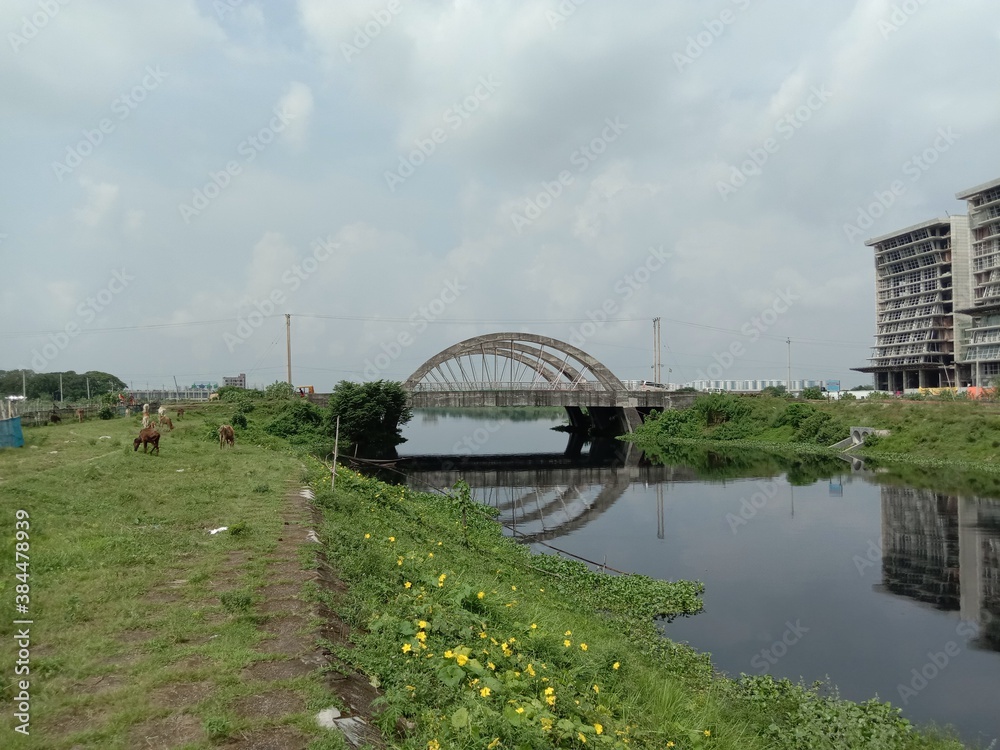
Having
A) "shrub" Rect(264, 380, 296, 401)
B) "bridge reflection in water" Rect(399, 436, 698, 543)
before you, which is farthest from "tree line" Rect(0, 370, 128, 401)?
"bridge reflection in water" Rect(399, 436, 698, 543)

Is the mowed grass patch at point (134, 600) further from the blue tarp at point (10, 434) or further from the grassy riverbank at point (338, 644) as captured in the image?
the blue tarp at point (10, 434)

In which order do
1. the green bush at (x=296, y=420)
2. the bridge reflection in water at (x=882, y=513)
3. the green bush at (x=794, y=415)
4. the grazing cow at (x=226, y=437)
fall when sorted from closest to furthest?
the bridge reflection in water at (x=882, y=513) → the grazing cow at (x=226, y=437) → the green bush at (x=296, y=420) → the green bush at (x=794, y=415)

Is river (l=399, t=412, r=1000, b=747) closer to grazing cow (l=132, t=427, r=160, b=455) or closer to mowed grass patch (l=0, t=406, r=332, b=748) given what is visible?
mowed grass patch (l=0, t=406, r=332, b=748)

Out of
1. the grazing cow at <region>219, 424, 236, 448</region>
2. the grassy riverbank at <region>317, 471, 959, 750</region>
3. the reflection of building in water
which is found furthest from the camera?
the grazing cow at <region>219, 424, 236, 448</region>

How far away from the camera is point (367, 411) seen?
166ft

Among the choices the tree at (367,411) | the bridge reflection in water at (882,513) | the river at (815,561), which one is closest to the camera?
the river at (815,561)

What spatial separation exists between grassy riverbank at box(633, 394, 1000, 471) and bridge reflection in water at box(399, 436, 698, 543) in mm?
7715

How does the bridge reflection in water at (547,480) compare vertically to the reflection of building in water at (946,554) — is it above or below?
below

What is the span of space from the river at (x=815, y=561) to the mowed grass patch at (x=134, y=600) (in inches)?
360

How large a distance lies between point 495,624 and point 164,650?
3.86 metres

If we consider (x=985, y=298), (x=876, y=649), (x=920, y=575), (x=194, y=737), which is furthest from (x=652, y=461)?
(x=985, y=298)

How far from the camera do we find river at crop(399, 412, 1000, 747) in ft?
40.1

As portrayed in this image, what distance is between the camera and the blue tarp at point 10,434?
22.3m

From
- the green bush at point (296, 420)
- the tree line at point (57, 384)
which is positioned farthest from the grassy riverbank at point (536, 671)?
the tree line at point (57, 384)
